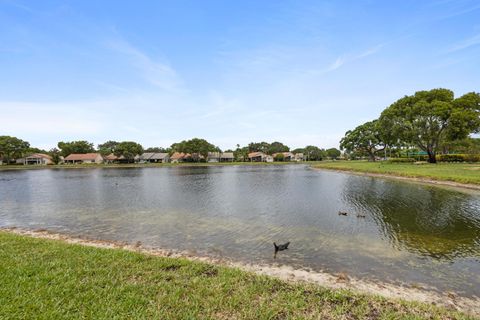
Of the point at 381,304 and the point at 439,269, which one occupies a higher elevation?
the point at 381,304

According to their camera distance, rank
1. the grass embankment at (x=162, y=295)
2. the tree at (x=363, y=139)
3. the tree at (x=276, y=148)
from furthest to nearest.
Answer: the tree at (x=276, y=148) < the tree at (x=363, y=139) < the grass embankment at (x=162, y=295)

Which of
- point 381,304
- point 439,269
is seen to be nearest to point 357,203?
point 439,269

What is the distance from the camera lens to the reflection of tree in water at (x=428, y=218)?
9820 millimetres

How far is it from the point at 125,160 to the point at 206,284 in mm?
111499

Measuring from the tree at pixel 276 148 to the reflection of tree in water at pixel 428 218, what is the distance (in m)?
110

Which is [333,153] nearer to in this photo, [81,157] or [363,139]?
[363,139]

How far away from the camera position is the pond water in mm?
8148

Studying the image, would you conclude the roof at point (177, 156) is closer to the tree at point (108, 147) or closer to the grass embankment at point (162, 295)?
the tree at point (108, 147)

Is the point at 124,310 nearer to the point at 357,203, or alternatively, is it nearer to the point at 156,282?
the point at 156,282

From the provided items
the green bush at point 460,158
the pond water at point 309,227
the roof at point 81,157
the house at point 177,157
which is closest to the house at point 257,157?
the house at point 177,157

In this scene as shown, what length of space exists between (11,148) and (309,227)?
113 meters

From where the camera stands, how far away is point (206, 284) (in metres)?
5.54

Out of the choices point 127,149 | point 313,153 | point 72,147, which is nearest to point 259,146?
point 313,153

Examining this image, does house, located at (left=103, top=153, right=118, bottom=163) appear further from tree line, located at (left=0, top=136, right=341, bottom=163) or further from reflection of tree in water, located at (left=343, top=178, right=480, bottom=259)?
reflection of tree in water, located at (left=343, top=178, right=480, bottom=259)
